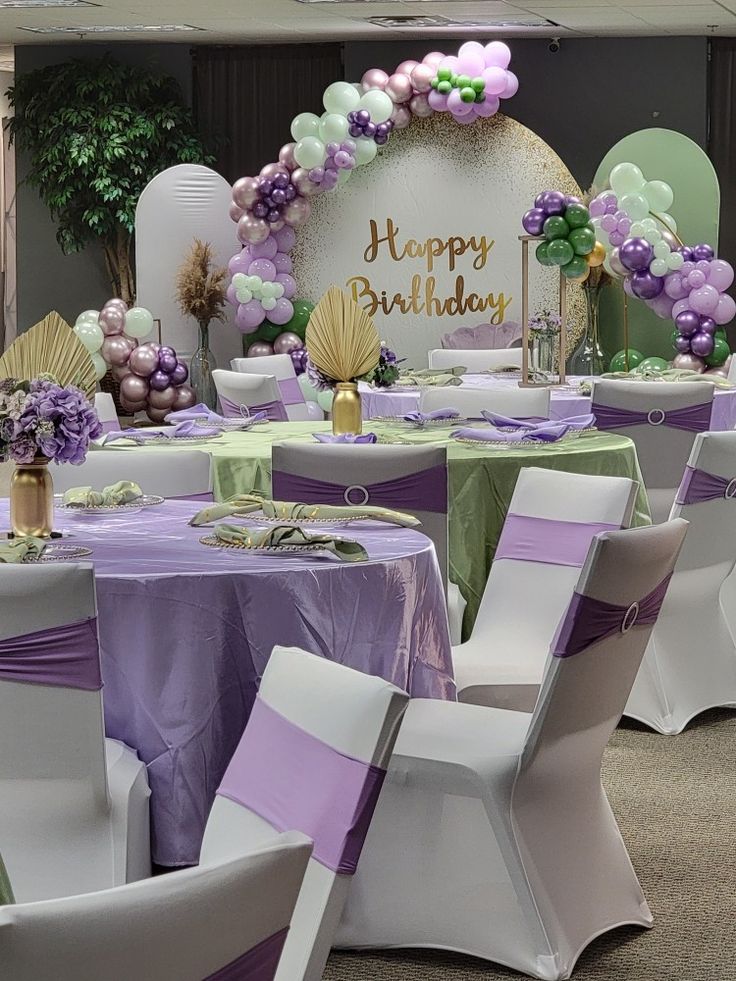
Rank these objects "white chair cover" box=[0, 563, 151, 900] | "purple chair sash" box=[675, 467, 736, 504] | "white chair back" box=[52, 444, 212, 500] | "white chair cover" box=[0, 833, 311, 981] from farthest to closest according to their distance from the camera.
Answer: "purple chair sash" box=[675, 467, 736, 504], "white chair back" box=[52, 444, 212, 500], "white chair cover" box=[0, 563, 151, 900], "white chair cover" box=[0, 833, 311, 981]

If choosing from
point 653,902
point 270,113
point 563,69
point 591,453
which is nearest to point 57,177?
point 270,113

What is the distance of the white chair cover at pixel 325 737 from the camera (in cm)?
170

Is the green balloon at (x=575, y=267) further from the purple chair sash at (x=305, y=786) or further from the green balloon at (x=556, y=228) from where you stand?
the purple chair sash at (x=305, y=786)

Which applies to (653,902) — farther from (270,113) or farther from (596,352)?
(270,113)

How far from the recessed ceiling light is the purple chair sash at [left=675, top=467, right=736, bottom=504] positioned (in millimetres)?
7361

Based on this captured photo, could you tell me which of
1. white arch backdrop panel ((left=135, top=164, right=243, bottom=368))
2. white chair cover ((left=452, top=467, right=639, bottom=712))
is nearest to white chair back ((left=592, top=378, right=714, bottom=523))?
white chair cover ((left=452, top=467, right=639, bottom=712))

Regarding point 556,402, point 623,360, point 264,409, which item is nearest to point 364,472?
point 556,402

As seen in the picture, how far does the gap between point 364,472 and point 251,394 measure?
8.31 feet

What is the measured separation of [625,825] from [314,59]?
930cm

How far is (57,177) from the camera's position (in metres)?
11.8

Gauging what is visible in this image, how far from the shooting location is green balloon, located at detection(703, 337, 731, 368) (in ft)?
30.6

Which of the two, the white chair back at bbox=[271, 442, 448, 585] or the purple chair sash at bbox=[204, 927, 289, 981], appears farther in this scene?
the white chair back at bbox=[271, 442, 448, 585]

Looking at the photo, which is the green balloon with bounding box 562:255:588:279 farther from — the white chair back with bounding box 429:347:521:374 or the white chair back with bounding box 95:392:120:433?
the white chair back with bounding box 95:392:120:433

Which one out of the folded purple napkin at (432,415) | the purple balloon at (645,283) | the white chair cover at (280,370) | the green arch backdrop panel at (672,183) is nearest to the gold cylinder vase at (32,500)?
the folded purple napkin at (432,415)
